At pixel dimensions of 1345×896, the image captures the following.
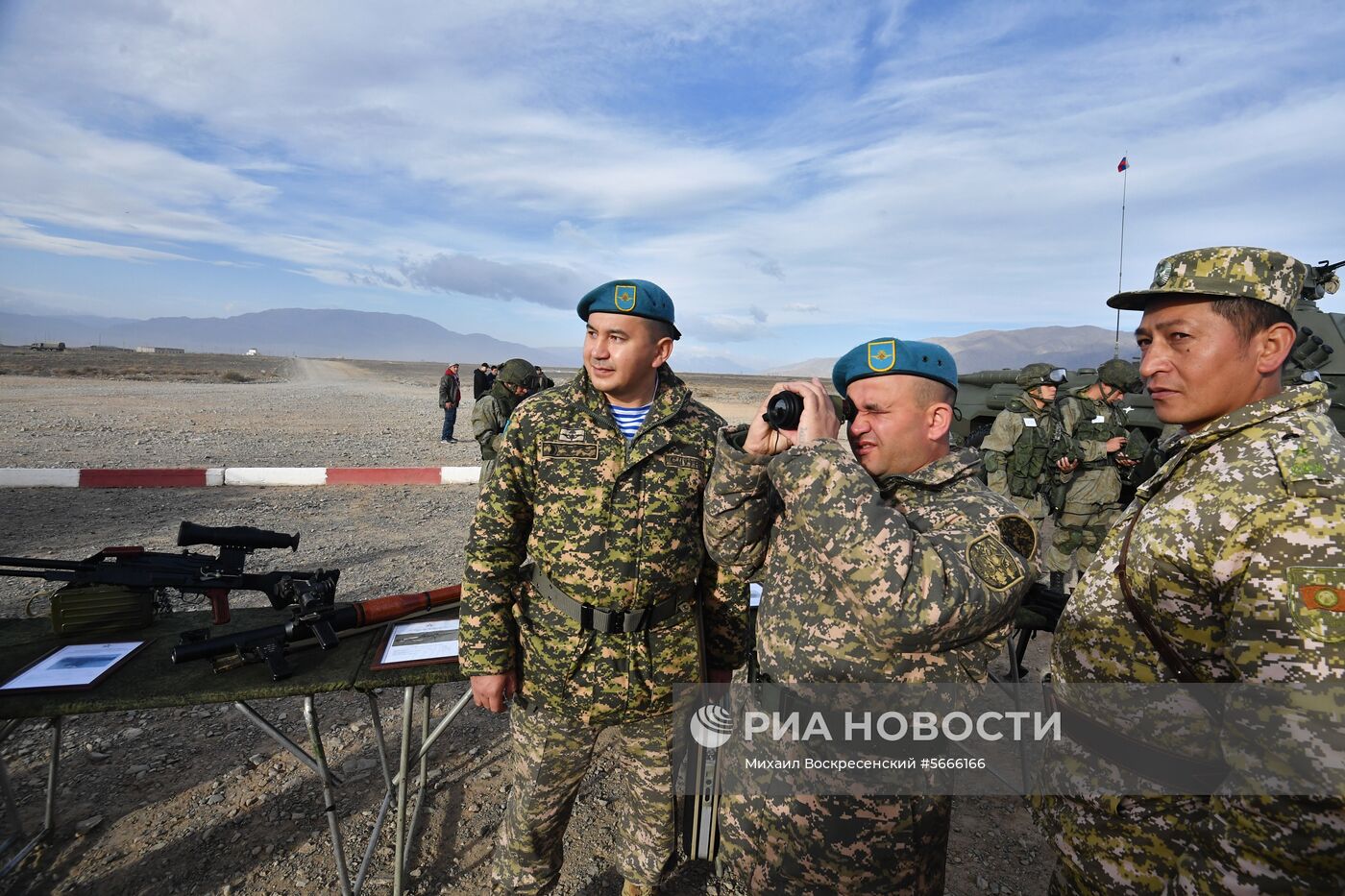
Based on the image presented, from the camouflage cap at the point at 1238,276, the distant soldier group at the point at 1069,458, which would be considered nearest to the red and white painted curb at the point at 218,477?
the distant soldier group at the point at 1069,458

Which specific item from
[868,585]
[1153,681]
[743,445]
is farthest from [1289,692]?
[743,445]

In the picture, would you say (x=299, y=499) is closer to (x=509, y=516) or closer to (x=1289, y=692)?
(x=509, y=516)

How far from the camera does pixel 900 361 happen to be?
5.88ft

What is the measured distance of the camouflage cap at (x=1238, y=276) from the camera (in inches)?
54.8

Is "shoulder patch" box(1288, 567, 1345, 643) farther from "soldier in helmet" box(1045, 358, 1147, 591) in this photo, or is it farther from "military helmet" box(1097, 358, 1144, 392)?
"military helmet" box(1097, 358, 1144, 392)

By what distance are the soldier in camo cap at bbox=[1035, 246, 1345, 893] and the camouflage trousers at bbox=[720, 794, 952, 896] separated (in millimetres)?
313

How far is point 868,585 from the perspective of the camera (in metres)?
1.44

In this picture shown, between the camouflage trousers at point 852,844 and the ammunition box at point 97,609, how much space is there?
268 centimetres

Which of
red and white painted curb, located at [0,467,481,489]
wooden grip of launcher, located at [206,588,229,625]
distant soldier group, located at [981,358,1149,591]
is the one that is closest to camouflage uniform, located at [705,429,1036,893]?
wooden grip of launcher, located at [206,588,229,625]

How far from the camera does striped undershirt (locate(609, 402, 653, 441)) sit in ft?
7.60

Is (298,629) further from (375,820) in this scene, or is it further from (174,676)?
(375,820)

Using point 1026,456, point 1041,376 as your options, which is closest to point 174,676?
point 1026,456

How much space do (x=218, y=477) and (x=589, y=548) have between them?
876 centimetres

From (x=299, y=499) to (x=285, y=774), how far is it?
5.83 metres
